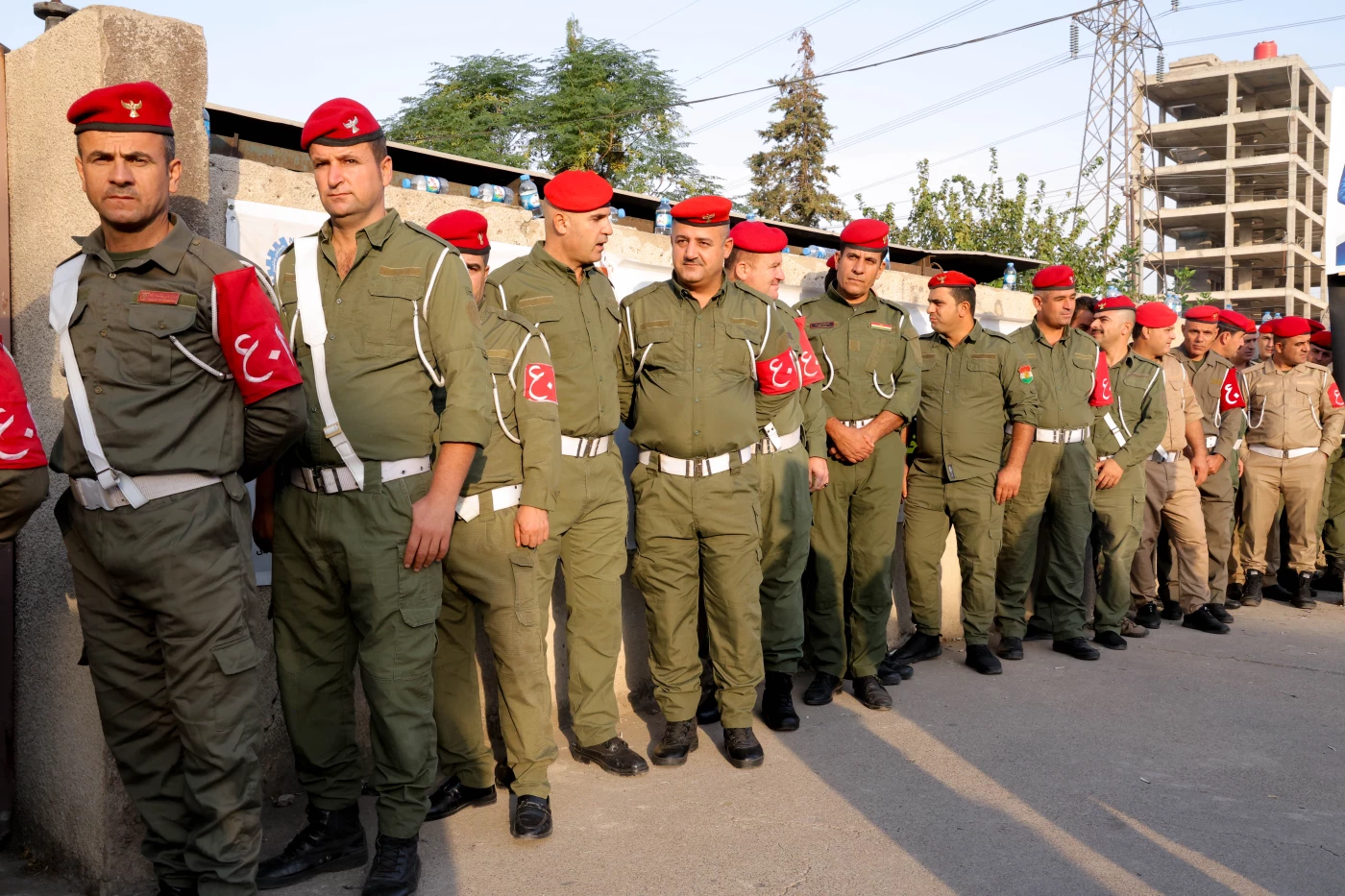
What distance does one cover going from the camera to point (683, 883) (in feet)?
12.0

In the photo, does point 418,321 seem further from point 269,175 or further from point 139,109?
point 269,175

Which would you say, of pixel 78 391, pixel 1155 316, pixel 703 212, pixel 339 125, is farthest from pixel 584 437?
pixel 1155 316

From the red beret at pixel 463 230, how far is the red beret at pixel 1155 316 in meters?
5.07

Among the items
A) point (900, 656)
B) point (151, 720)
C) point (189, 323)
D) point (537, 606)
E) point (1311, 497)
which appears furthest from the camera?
point (1311, 497)

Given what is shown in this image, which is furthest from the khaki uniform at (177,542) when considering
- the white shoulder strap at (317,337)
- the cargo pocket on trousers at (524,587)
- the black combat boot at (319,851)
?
the cargo pocket on trousers at (524,587)

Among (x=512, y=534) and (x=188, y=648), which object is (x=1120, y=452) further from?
(x=188, y=648)

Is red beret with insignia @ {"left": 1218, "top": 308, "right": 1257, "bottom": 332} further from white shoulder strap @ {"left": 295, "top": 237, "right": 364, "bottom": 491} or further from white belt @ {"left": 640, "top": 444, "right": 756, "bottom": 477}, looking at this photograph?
white shoulder strap @ {"left": 295, "top": 237, "right": 364, "bottom": 491}

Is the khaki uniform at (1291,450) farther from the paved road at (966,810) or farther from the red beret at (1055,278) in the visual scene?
the paved road at (966,810)

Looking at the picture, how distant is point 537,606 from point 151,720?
1.36 meters

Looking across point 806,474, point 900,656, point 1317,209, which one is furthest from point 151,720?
point 1317,209

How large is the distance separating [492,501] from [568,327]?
2.74 ft

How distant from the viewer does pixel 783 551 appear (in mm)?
5371

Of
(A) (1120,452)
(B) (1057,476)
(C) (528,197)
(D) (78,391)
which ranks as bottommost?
(B) (1057,476)

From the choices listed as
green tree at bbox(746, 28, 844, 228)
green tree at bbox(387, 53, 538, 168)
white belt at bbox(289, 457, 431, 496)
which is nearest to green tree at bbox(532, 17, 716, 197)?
green tree at bbox(387, 53, 538, 168)
